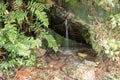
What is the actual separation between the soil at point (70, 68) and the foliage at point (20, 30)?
0.18 meters

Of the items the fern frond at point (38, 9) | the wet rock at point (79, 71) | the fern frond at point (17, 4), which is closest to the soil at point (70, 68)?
the wet rock at point (79, 71)

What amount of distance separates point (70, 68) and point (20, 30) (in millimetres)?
1195

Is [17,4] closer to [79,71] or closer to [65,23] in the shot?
[65,23]

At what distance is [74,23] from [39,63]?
106 cm

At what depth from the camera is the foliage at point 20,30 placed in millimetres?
4594

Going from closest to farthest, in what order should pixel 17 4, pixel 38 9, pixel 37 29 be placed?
pixel 17 4 < pixel 38 9 < pixel 37 29

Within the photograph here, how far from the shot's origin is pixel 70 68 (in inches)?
194

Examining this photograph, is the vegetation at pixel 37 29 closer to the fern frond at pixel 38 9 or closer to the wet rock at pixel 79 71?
the fern frond at pixel 38 9

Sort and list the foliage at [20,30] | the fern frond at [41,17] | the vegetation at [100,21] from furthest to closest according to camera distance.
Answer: the vegetation at [100,21] → the fern frond at [41,17] → the foliage at [20,30]

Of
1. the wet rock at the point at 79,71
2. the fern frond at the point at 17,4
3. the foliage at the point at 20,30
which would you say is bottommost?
the wet rock at the point at 79,71

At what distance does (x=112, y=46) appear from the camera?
4828mm

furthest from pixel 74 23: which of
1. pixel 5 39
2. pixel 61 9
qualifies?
pixel 5 39

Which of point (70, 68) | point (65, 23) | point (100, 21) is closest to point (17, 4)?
point (65, 23)

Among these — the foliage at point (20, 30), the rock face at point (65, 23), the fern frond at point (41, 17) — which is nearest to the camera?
the foliage at point (20, 30)
